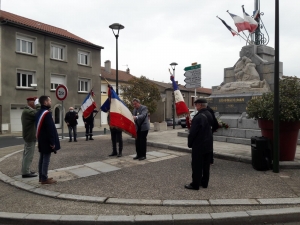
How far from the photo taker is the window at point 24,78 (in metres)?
23.4

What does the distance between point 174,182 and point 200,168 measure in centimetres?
78

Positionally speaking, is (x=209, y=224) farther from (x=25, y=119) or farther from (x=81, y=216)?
(x=25, y=119)

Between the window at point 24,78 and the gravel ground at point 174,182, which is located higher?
the window at point 24,78

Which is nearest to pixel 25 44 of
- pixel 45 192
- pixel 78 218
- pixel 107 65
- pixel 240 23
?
pixel 107 65

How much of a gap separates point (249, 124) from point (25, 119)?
8.09 m

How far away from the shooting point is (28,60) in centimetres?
2369

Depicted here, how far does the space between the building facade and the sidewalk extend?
13664 mm

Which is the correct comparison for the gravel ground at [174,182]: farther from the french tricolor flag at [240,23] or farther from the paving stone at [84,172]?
the french tricolor flag at [240,23]

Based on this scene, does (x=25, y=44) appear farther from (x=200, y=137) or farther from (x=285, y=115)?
(x=285, y=115)

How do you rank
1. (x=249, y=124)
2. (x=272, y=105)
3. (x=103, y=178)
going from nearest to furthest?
1. (x=103, y=178)
2. (x=272, y=105)
3. (x=249, y=124)

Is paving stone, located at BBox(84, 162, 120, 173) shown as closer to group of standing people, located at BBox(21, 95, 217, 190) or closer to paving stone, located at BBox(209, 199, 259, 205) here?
group of standing people, located at BBox(21, 95, 217, 190)

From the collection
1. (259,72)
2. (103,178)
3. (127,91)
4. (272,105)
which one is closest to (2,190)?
(103,178)

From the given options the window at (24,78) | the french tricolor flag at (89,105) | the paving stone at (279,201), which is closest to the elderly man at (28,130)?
the paving stone at (279,201)

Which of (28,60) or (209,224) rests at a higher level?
(28,60)
